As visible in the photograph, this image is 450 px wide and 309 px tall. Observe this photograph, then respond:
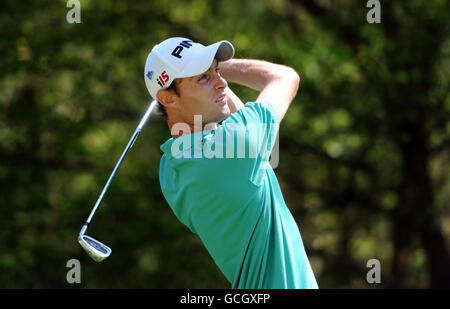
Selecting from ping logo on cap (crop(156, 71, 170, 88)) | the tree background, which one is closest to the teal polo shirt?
ping logo on cap (crop(156, 71, 170, 88))

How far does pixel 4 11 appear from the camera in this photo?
923cm

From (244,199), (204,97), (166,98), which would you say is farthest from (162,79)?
(244,199)

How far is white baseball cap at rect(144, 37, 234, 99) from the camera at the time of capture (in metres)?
2.68

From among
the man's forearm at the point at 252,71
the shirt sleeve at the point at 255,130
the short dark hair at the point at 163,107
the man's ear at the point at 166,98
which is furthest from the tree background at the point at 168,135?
the shirt sleeve at the point at 255,130

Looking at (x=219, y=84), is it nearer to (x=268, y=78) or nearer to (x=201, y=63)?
(x=201, y=63)

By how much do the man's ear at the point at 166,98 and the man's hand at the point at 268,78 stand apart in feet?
0.99

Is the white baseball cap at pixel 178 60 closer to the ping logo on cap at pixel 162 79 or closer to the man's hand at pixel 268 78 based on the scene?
the ping logo on cap at pixel 162 79

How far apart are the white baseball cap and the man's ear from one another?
0.06ft

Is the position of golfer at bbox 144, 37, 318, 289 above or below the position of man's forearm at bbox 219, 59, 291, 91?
below

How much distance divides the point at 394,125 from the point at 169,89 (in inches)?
248

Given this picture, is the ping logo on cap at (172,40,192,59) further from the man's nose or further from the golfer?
the man's nose

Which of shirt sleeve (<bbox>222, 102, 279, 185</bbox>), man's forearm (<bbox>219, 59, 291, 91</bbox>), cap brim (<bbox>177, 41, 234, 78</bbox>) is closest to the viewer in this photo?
shirt sleeve (<bbox>222, 102, 279, 185</bbox>)

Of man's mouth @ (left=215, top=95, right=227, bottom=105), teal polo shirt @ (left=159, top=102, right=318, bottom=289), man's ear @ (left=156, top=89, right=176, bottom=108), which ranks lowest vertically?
teal polo shirt @ (left=159, top=102, right=318, bottom=289)
